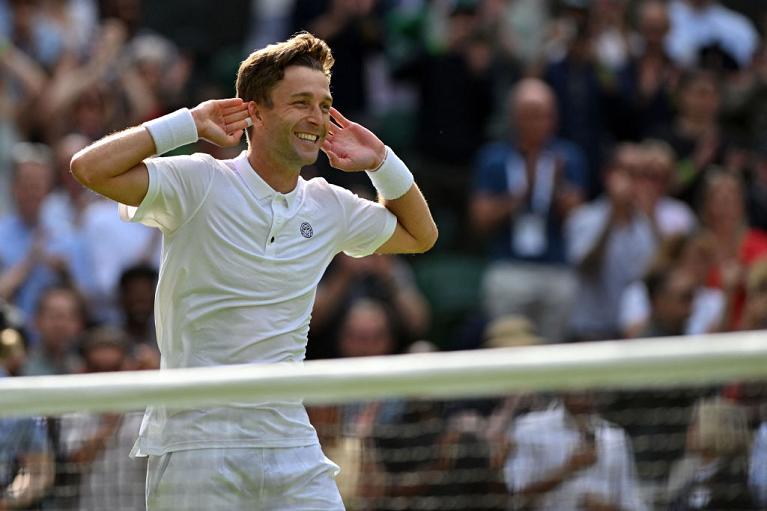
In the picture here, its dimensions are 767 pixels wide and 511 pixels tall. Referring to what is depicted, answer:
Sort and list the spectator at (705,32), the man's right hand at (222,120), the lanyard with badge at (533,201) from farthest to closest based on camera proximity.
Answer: the spectator at (705,32) < the lanyard with badge at (533,201) < the man's right hand at (222,120)

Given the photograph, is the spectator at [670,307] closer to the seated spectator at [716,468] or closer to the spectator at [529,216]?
the spectator at [529,216]

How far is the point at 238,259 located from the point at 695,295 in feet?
19.4

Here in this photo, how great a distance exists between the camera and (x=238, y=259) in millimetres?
5938

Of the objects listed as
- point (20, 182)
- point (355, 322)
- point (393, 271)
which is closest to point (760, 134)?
point (393, 271)

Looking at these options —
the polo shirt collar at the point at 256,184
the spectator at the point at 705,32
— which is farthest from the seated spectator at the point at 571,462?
the spectator at the point at 705,32

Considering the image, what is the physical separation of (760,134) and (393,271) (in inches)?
164

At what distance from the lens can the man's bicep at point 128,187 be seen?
5660mm

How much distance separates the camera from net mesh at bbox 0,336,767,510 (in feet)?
22.4

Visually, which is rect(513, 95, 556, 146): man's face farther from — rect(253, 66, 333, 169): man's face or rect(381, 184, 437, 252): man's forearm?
rect(253, 66, 333, 169): man's face

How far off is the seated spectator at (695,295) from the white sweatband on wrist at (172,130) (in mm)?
5695

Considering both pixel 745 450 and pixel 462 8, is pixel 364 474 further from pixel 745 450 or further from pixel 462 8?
pixel 462 8

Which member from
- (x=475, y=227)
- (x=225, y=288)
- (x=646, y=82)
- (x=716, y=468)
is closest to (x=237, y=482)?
(x=225, y=288)

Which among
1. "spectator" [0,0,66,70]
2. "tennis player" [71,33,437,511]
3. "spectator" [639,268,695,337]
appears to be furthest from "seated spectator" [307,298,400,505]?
"spectator" [0,0,66,70]

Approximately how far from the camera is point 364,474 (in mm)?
7465
